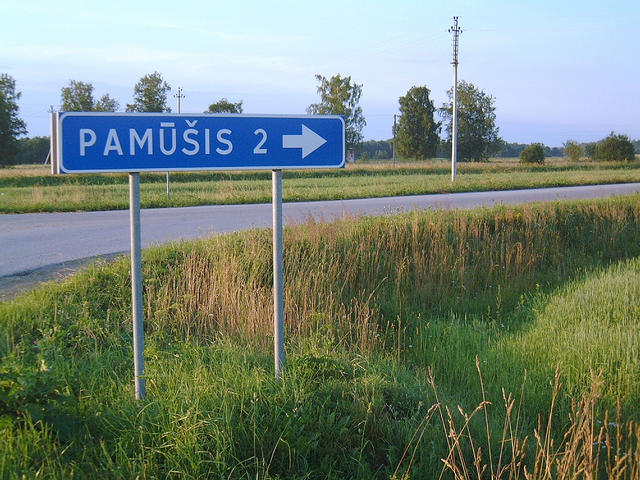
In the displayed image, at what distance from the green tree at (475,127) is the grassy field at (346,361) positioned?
65079 mm

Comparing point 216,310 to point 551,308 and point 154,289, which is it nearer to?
point 154,289

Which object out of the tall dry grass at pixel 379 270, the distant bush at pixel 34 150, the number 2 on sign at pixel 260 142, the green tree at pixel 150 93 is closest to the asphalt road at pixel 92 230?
Answer: the tall dry grass at pixel 379 270

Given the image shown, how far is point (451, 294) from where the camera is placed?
28.4 feet

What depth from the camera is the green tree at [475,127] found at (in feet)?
244

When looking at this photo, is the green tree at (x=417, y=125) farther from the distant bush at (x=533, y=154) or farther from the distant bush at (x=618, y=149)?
the distant bush at (x=618, y=149)

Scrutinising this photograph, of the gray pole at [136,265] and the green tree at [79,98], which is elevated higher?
the green tree at [79,98]

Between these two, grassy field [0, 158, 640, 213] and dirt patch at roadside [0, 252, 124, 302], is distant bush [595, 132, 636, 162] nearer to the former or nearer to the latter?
grassy field [0, 158, 640, 213]

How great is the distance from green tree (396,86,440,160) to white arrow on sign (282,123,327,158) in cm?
7064

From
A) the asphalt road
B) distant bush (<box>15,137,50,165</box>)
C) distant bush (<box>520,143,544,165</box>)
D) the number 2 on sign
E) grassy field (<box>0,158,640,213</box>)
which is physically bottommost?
the asphalt road

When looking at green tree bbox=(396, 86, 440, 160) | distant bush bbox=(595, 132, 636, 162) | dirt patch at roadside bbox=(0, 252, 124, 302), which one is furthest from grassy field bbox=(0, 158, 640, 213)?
green tree bbox=(396, 86, 440, 160)

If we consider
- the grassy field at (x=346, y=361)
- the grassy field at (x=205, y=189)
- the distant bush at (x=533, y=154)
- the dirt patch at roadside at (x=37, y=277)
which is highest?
the distant bush at (x=533, y=154)

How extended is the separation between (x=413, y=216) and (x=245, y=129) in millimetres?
6886

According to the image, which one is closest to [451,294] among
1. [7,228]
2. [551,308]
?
[551,308]

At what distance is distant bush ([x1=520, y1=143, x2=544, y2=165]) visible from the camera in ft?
185
